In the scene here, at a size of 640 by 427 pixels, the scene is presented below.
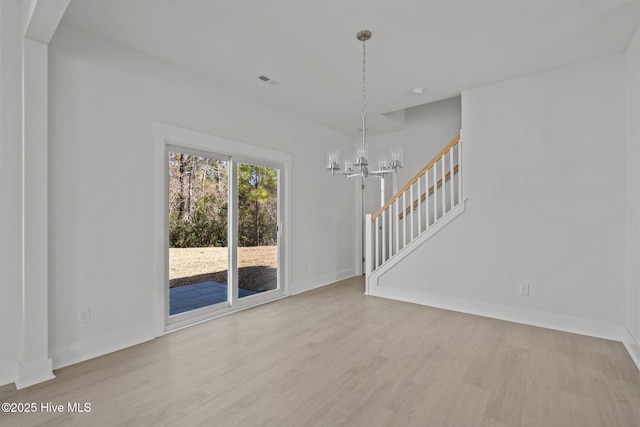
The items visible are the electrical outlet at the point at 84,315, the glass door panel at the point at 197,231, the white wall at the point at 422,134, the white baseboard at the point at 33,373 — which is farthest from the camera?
the white wall at the point at 422,134

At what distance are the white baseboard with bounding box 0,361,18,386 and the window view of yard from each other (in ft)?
4.28

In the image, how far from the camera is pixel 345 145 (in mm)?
6008

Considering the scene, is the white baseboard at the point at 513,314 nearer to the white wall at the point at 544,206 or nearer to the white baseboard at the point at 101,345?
the white wall at the point at 544,206

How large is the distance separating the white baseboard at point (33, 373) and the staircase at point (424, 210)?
380 centimetres

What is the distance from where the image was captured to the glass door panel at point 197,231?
3.43 meters

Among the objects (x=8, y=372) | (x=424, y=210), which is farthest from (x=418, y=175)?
(x=8, y=372)

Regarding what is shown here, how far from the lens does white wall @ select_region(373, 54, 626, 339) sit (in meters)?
3.15

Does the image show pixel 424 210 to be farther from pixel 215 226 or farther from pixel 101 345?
pixel 101 345

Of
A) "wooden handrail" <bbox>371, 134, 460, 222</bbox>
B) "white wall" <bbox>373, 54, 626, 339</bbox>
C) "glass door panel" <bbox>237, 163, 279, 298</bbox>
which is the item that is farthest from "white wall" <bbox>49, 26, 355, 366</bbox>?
"white wall" <bbox>373, 54, 626, 339</bbox>

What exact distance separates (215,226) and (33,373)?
202cm

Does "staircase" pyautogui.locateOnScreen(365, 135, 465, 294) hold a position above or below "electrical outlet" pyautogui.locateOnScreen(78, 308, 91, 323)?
above

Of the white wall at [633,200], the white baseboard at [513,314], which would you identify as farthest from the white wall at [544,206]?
the white wall at [633,200]

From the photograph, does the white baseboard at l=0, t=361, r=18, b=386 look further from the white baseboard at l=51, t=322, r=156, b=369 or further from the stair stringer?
the stair stringer

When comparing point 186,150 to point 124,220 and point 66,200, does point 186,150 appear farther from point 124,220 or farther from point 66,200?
point 66,200
